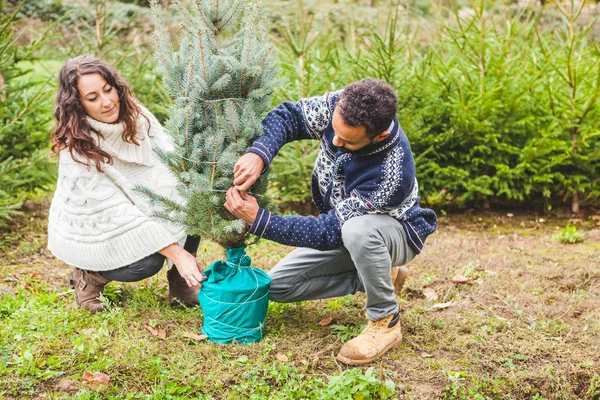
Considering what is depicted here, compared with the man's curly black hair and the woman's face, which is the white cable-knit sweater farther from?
the man's curly black hair

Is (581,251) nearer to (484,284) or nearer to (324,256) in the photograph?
(484,284)

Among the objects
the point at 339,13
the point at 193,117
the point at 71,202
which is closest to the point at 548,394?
the point at 193,117

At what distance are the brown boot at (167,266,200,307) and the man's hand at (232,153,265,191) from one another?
3.32 ft

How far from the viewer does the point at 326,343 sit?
3180mm

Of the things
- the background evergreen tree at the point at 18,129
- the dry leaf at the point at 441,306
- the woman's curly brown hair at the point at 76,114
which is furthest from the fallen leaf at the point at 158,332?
the background evergreen tree at the point at 18,129

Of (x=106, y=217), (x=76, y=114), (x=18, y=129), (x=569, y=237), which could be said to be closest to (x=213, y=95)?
(x=76, y=114)

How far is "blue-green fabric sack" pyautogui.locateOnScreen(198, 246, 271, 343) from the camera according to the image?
306cm

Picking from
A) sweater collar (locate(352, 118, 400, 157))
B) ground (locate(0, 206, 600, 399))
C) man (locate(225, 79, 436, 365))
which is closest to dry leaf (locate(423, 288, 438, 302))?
ground (locate(0, 206, 600, 399))

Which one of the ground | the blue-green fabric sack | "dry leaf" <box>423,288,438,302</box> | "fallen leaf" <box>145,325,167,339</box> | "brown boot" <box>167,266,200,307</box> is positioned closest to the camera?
the ground

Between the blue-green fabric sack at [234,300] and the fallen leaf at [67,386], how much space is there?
0.71 meters

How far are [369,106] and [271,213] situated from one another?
71 centimetres

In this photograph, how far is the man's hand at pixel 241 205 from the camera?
9.47 feet

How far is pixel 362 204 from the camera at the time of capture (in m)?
2.95

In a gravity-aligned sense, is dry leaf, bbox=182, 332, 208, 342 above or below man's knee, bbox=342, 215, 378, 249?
below
